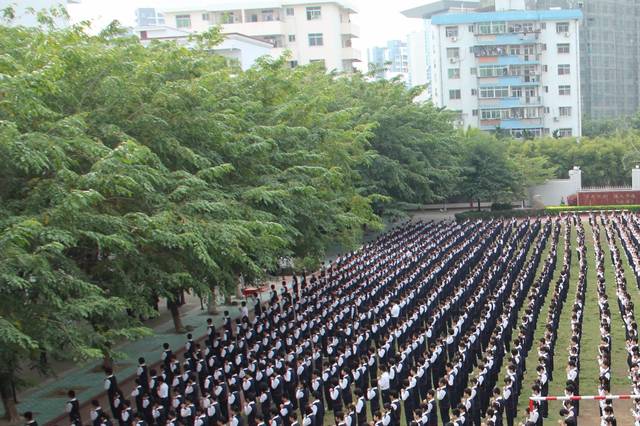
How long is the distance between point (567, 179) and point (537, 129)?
40.6ft

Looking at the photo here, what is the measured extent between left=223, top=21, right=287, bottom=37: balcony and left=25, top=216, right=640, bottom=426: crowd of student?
96.1 feet

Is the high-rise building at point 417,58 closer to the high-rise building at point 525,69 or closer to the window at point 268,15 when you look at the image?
the high-rise building at point 525,69

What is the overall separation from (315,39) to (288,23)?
5.92ft

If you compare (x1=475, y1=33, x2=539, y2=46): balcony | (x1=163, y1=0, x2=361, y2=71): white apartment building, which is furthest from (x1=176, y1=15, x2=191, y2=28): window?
(x1=475, y1=33, x2=539, y2=46): balcony

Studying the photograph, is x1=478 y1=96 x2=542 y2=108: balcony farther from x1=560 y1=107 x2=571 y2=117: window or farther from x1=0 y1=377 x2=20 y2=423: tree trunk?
x1=0 y1=377 x2=20 y2=423: tree trunk

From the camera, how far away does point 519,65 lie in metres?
50.8

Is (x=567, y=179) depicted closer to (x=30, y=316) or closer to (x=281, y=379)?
(x=281, y=379)

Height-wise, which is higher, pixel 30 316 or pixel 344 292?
pixel 30 316

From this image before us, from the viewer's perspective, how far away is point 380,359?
484 inches

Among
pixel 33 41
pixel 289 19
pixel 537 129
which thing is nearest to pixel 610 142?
pixel 537 129

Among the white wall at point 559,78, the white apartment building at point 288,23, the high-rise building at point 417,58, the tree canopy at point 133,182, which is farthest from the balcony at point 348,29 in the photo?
the high-rise building at point 417,58

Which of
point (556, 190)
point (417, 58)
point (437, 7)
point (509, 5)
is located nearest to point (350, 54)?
point (509, 5)

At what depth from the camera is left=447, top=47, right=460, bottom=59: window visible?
51.7 meters

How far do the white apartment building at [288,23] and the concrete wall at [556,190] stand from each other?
14651 mm
